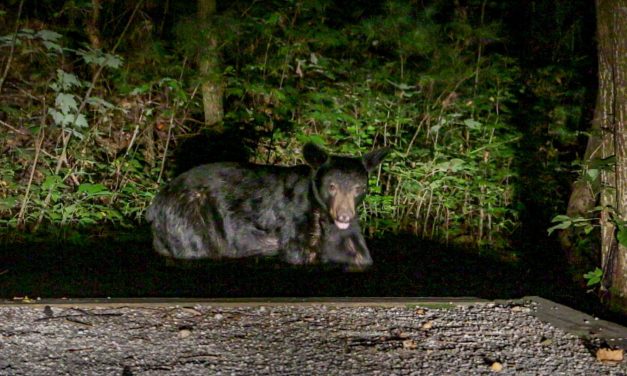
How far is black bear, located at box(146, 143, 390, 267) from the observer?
7.64m

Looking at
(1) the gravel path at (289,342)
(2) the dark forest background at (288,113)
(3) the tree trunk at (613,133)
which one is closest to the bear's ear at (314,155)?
(2) the dark forest background at (288,113)

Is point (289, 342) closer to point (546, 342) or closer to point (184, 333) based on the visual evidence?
point (184, 333)

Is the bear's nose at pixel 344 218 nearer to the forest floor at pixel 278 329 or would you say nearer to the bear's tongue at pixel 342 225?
the bear's tongue at pixel 342 225

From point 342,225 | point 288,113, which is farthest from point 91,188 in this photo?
point 342,225

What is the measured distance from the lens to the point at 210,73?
10609 millimetres

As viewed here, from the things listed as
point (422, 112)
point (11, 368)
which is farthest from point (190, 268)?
point (422, 112)

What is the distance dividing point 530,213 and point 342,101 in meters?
2.74

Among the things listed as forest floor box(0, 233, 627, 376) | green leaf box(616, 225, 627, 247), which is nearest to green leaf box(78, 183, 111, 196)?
forest floor box(0, 233, 627, 376)

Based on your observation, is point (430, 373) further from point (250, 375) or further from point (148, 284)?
point (148, 284)

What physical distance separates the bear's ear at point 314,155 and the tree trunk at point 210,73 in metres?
3.28

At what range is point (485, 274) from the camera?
7797 millimetres

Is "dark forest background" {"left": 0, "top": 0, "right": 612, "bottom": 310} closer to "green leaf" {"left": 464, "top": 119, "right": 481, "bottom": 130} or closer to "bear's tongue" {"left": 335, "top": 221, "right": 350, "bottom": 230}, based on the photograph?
"green leaf" {"left": 464, "top": 119, "right": 481, "bottom": 130}

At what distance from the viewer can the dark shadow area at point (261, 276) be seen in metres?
6.66

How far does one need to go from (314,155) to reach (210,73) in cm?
340
